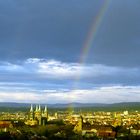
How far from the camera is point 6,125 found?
121500mm

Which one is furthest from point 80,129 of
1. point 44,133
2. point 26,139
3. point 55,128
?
point 26,139

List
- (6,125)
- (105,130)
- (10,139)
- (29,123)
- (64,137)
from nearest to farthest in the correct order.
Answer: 1. (10,139)
2. (64,137)
3. (105,130)
4. (6,125)
5. (29,123)

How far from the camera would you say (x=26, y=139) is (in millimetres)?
83000

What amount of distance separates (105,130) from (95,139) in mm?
17253

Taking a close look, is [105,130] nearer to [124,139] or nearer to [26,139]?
[124,139]

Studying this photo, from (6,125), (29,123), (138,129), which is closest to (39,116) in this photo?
(29,123)

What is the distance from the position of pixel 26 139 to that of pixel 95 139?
652 inches

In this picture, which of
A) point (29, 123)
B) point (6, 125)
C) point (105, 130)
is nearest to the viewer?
point (105, 130)

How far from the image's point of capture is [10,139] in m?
82.2

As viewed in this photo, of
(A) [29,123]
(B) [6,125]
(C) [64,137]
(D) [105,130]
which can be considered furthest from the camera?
(A) [29,123]

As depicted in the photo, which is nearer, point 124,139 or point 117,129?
point 124,139

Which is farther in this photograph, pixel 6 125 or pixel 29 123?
pixel 29 123

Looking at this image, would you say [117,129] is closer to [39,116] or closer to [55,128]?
[55,128]

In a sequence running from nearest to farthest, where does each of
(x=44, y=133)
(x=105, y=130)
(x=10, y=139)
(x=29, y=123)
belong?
(x=10, y=139)
(x=44, y=133)
(x=105, y=130)
(x=29, y=123)
